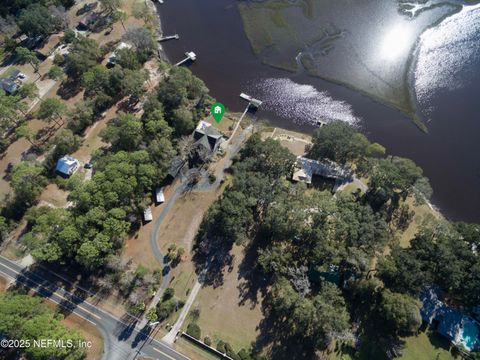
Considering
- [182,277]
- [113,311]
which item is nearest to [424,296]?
[182,277]

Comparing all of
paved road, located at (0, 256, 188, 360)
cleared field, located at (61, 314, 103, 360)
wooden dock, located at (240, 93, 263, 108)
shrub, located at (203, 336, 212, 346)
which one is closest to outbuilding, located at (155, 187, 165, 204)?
paved road, located at (0, 256, 188, 360)

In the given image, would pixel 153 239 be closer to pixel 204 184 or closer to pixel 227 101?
pixel 204 184

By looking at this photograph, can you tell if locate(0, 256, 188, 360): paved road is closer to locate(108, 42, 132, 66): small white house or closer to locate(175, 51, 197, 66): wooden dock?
locate(108, 42, 132, 66): small white house

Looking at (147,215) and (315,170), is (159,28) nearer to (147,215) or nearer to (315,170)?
(147,215)

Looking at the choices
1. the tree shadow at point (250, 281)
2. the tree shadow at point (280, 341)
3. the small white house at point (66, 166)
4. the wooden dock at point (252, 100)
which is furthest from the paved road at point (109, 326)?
the wooden dock at point (252, 100)

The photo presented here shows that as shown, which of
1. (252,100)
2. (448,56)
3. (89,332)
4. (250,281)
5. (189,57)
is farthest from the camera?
(189,57)

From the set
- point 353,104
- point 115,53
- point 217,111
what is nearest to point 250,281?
point 217,111
